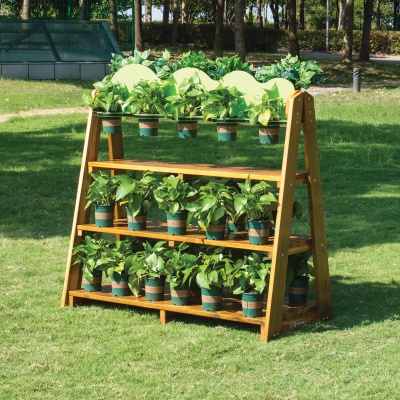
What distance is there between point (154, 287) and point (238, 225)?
77cm

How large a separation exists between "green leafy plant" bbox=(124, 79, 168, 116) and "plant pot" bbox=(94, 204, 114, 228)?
0.76 m

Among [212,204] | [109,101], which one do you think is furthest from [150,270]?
[109,101]

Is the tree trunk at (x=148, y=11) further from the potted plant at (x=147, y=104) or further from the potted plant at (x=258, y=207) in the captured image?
the potted plant at (x=258, y=207)

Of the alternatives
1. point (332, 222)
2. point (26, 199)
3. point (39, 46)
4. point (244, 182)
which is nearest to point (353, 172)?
point (332, 222)

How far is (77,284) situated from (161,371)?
5.79 feet

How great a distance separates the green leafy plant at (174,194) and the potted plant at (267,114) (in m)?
0.67

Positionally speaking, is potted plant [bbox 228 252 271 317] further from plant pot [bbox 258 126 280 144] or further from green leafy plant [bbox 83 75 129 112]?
green leafy plant [bbox 83 75 129 112]

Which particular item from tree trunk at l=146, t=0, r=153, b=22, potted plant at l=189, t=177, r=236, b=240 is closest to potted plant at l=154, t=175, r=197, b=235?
potted plant at l=189, t=177, r=236, b=240

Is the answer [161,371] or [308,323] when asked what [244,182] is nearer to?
[308,323]

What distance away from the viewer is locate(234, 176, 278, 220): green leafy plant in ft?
20.5

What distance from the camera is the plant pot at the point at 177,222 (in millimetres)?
6609

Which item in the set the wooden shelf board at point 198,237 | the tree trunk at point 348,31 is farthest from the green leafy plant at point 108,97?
the tree trunk at point 348,31

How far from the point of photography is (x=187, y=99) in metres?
6.59

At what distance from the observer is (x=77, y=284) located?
7137mm
